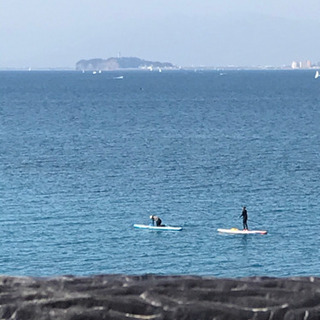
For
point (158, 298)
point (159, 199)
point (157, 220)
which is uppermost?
point (158, 298)

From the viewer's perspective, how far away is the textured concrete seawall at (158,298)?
442 centimetres

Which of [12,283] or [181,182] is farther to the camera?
[181,182]

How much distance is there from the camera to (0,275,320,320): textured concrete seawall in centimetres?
442

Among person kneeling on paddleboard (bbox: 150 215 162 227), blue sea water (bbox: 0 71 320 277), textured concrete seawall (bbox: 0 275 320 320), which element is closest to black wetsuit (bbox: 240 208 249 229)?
blue sea water (bbox: 0 71 320 277)

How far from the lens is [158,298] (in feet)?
14.8

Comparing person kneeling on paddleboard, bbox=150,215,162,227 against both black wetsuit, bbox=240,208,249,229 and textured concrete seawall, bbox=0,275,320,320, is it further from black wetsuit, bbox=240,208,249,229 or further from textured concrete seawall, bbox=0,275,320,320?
textured concrete seawall, bbox=0,275,320,320

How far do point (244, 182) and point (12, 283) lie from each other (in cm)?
7540

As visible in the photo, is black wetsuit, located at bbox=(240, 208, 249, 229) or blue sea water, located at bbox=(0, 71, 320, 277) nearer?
blue sea water, located at bbox=(0, 71, 320, 277)

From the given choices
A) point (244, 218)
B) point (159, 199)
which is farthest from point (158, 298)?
point (159, 199)

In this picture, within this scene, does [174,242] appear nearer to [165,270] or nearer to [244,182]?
[165,270]

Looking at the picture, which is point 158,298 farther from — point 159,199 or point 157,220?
point 159,199

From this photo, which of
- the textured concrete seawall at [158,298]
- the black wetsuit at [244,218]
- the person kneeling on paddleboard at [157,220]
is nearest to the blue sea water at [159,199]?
the person kneeling on paddleboard at [157,220]

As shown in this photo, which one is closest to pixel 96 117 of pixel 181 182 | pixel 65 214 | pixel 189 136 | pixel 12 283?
pixel 189 136

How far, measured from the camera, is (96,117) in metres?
169
